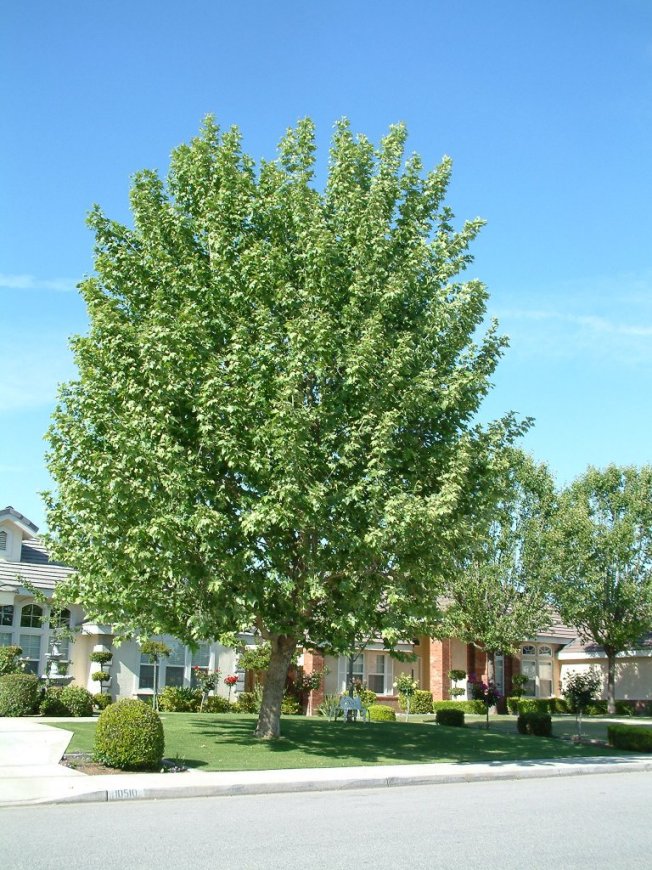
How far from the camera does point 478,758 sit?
19.2 m

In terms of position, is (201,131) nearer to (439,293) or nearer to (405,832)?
(439,293)

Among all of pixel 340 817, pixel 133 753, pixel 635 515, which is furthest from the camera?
pixel 635 515

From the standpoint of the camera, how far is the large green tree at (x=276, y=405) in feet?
52.3

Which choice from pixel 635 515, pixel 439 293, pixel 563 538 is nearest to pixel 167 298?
pixel 439 293

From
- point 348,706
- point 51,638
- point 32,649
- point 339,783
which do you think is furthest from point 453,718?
point 32,649

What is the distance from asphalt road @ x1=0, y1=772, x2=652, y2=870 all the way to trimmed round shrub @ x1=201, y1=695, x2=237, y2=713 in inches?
698

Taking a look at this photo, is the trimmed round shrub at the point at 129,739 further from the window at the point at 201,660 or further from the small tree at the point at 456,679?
the small tree at the point at 456,679

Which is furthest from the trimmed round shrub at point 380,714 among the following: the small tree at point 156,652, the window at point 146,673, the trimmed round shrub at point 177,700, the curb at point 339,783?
the curb at point 339,783

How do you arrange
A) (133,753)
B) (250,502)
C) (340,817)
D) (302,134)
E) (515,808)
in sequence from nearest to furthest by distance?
(340,817)
(515,808)
(133,753)
(250,502)
(302,134)

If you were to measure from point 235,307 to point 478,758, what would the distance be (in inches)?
449

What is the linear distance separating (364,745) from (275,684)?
2908mm

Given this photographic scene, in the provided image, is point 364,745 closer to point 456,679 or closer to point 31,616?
point 31,616

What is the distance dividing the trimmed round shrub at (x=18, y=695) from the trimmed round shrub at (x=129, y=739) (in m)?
10.3

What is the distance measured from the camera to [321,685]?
113 ft
